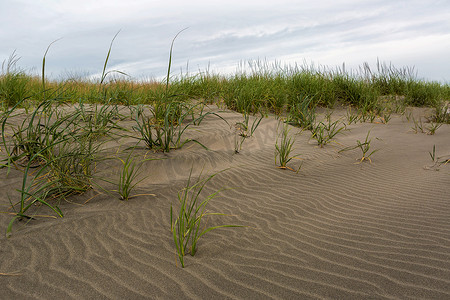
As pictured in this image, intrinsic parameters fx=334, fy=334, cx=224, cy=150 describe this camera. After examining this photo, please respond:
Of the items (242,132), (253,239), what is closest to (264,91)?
(242,132)

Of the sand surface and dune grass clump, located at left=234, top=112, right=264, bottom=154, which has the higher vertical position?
dune grass clump, located at left=234, top=112, right=264, bottom=154

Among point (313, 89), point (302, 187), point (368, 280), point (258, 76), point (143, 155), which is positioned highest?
point (258, 76)

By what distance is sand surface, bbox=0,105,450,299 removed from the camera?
6.22ft

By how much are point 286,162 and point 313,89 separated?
14.1 feet

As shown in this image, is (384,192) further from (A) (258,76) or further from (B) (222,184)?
(A) (258,76)

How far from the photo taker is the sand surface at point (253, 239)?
6.22 ft

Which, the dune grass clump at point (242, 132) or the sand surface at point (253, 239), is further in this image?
the dune grass clump at point (242, 132)

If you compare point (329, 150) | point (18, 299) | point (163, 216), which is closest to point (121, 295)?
point (18, 299)

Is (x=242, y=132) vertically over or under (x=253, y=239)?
over

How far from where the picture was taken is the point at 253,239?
7.98 ft

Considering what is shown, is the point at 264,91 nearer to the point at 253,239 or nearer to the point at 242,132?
the point at 242,132

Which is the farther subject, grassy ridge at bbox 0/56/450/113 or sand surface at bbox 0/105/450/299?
grassy ridge at bbox 0/56/450/113

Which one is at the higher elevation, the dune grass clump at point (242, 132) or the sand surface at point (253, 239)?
the dune grass clump at point (242, 132)

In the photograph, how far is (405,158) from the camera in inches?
183
